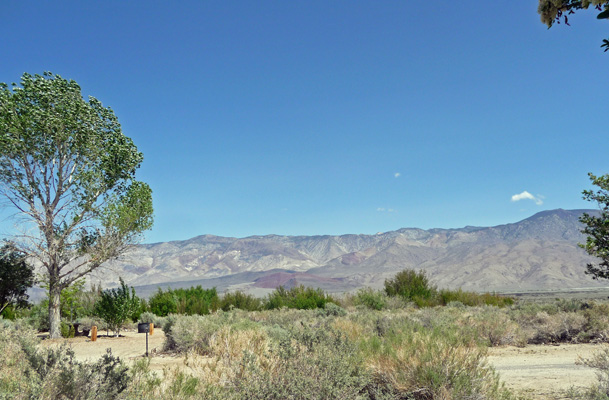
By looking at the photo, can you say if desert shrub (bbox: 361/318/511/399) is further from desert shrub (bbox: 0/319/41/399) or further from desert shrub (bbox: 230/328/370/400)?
desert shrub (bbox: 0/319/41/399)

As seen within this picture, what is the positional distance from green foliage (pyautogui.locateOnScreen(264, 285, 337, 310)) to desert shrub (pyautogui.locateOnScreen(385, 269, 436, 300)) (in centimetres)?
450

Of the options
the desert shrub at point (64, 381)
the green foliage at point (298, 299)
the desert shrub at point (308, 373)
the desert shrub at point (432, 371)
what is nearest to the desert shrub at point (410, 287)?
the green foliage at point (298, 299)

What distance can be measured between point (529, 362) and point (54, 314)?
1811cm

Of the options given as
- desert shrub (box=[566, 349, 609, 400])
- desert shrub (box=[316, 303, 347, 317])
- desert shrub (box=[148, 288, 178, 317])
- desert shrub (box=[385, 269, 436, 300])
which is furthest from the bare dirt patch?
desert shrub (box=[385, 269, 436, 300])

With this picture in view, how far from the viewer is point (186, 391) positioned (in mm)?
5238

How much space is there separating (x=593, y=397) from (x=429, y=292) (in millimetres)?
23673

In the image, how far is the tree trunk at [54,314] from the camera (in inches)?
714

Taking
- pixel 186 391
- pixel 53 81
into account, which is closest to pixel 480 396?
pixel 186 391

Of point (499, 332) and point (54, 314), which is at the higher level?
point (54, 314)

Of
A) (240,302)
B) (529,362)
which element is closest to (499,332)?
(529,362)

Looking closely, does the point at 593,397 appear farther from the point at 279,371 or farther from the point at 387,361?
the point at 279,371

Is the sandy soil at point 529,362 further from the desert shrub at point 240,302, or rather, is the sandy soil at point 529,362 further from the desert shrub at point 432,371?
the desert shrub at point 240,302

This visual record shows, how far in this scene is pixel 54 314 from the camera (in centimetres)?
1833

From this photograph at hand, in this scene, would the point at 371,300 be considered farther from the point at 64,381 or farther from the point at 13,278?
the point at 64,381
